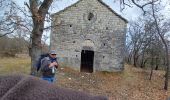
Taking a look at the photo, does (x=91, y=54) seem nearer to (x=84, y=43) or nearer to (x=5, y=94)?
(x=84, y=43)

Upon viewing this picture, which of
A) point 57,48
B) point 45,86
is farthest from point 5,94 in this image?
point 57,48

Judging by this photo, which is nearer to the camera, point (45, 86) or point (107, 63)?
point (45, 86)

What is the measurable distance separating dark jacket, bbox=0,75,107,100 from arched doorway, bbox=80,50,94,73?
3146 centimetres

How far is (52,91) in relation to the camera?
61.5 inches

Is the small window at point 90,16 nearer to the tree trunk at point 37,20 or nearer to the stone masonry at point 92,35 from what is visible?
the stone masonry at point 92,35

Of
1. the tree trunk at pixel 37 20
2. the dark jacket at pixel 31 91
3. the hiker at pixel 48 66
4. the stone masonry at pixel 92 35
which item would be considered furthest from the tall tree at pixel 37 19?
the dark jacket at pixel 31 91

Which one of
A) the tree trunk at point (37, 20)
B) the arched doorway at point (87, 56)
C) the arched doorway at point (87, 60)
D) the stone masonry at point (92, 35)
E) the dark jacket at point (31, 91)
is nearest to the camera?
the dark jacket at point (31, 91)

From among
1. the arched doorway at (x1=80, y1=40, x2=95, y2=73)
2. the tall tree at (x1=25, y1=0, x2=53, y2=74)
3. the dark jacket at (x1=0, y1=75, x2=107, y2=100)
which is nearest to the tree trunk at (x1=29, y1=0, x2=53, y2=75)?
the tall tree at (x1=25, y1=0, x2=53, y2=74)

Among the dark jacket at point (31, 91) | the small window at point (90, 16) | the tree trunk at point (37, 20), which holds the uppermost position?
the small window at point (90, 16)

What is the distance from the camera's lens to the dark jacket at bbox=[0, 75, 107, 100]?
4.91ft

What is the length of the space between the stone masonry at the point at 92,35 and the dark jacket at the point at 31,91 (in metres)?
30.6

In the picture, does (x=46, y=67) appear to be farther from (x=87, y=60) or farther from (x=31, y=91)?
(x=87, y=60)

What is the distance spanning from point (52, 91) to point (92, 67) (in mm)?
31723

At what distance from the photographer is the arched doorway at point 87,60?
33406 millimetres
